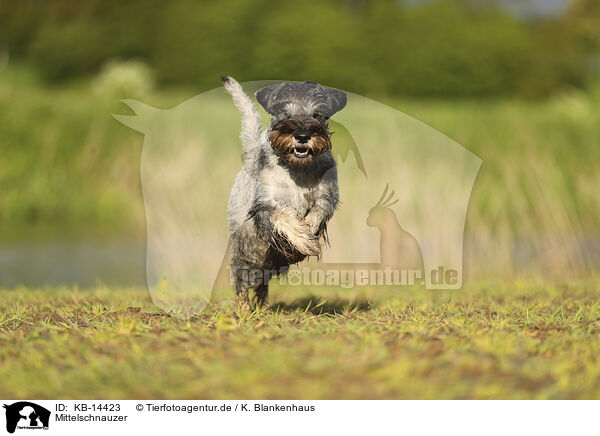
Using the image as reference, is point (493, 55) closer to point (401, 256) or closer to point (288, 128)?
point (401, 256)

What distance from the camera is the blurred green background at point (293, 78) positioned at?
38.4 feet

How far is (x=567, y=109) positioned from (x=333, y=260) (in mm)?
14784

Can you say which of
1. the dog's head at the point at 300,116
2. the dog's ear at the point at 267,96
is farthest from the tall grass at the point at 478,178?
the dog's ear at the point at 267,96

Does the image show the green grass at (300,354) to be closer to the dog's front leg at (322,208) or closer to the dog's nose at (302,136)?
the dog's front leg at (322,208)

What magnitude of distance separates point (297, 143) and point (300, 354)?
66.4 inches

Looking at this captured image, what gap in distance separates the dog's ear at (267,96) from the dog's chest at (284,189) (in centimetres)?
57

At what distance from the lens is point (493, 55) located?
112ft

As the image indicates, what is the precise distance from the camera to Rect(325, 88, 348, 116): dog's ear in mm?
5387

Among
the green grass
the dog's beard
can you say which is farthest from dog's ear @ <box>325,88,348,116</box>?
the green grass

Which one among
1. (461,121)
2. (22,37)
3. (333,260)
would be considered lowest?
(333,260)

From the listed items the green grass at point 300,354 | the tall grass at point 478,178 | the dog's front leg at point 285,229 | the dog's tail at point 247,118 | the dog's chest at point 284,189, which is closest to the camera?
the green grass at point 300,354

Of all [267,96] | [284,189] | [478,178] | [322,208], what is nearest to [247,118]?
[267,96]

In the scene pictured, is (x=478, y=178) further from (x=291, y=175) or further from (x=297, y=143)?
(x=297, y=143)

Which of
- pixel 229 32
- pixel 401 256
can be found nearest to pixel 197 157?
pixel 401 256
